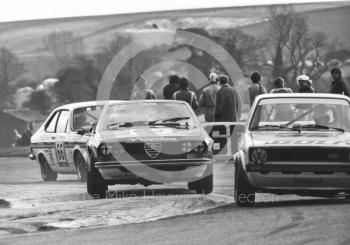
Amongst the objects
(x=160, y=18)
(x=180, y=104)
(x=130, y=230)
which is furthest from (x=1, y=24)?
(x=130, y=230)

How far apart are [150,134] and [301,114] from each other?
2.02 metres

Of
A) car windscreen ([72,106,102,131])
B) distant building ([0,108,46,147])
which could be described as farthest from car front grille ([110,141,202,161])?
distant building ([0,108,46,147])

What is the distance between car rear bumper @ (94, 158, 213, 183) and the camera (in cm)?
1404

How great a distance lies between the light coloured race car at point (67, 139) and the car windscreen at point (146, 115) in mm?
1950

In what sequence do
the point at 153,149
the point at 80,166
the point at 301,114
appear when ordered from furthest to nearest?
the point at 80,166 < the point at 153,149 < the point at 301,114

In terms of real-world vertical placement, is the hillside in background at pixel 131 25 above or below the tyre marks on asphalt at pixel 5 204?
above

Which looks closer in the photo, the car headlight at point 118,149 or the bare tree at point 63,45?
the car headlight at point 118,149

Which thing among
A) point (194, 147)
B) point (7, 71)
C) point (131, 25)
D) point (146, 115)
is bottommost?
point (194, 147)

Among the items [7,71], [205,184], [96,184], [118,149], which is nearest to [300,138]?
[205,184]

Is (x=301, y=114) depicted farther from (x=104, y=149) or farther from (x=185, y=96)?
(x=185, y=96)

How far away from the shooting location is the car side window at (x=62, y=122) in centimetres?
1845

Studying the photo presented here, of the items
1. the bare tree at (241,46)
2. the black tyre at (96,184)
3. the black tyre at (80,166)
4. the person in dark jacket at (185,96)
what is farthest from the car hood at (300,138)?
the bare tree at (241,46)

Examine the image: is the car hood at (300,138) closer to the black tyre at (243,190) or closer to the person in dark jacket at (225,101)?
the black tyre at (243,190)

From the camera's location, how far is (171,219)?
11359 mm
